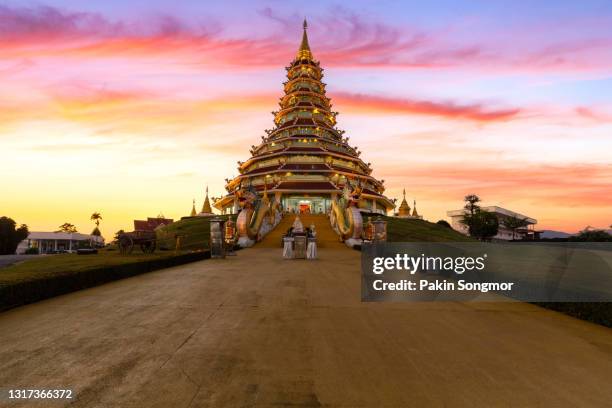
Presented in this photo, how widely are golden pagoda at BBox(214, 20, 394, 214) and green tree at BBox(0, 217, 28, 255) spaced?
26810mm

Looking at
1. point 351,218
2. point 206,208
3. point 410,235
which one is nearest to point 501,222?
point 410,235

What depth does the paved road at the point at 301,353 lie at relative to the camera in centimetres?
387

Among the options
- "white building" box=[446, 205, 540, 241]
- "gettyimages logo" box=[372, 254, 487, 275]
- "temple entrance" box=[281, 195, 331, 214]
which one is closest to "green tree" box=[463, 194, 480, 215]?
"white building" box=[446, 205, 540, 241]

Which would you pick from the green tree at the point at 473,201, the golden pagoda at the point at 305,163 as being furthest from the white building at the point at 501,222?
the golden pagoda at the point at 305,163

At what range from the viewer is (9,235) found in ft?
135

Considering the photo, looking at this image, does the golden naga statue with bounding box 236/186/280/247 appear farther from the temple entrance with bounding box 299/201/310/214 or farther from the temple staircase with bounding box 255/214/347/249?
the temple entrance with bounding box 299/201/310/214

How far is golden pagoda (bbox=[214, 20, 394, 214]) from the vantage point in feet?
161

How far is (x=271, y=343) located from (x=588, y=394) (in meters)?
4.28

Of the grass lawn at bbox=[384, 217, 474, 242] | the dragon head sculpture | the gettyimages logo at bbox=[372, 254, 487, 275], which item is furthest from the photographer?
the grass lawn at bbox=[384, 217, 474, 242]

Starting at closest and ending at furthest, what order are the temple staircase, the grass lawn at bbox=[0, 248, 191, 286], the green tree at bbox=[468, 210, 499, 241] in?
1. the grass lawn at bbox=[0, 248, 191, 286]
2. the temple staircase
3. the green tree at bbox=[468, 210, 499, 241]

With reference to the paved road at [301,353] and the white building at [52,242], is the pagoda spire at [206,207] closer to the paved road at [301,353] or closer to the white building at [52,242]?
the white building at [52,242]

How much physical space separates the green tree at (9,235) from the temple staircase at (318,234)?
114 ft

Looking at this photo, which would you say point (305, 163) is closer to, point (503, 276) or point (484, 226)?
point (484, 226)

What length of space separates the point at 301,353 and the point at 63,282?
320 inches
